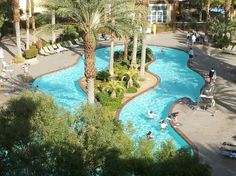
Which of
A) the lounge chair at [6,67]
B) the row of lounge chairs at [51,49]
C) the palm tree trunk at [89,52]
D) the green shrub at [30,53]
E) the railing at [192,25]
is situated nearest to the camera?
the palm tree trunk at [89,52]

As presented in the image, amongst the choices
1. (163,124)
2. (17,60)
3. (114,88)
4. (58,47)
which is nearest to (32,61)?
(17,60)

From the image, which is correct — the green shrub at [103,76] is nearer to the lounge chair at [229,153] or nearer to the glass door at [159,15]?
the lounge chair at [229,153]

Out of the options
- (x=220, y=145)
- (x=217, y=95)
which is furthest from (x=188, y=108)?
(x=220, y=145)

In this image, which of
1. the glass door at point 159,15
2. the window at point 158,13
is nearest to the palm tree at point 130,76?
the window at point 158,13

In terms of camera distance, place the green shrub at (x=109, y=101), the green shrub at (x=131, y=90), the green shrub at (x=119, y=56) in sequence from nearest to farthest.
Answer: the green shrub at (x=109, y=101)
the green shrub at (x=131, y=90)
the green shrub at (x=119, y=56)

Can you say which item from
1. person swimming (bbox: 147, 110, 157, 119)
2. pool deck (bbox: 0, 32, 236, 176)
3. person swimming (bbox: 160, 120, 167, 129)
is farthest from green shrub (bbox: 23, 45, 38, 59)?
person swimming (bbox: 160, 120, 167, 129)

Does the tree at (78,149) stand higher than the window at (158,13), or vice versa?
the window at (158,13)

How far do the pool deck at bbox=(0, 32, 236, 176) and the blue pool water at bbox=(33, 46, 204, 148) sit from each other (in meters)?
0.90

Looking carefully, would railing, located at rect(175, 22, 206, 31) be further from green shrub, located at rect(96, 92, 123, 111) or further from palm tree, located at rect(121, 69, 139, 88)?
green shrub, located at rect(96, 92, 123, 111)

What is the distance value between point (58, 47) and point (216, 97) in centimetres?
1768

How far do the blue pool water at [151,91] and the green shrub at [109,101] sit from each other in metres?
0.55

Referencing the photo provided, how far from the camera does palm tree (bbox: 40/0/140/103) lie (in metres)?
20.4

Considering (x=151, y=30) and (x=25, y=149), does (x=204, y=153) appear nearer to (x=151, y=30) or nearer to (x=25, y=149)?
(x=25, y=149)

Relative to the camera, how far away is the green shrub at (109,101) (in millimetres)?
25828
